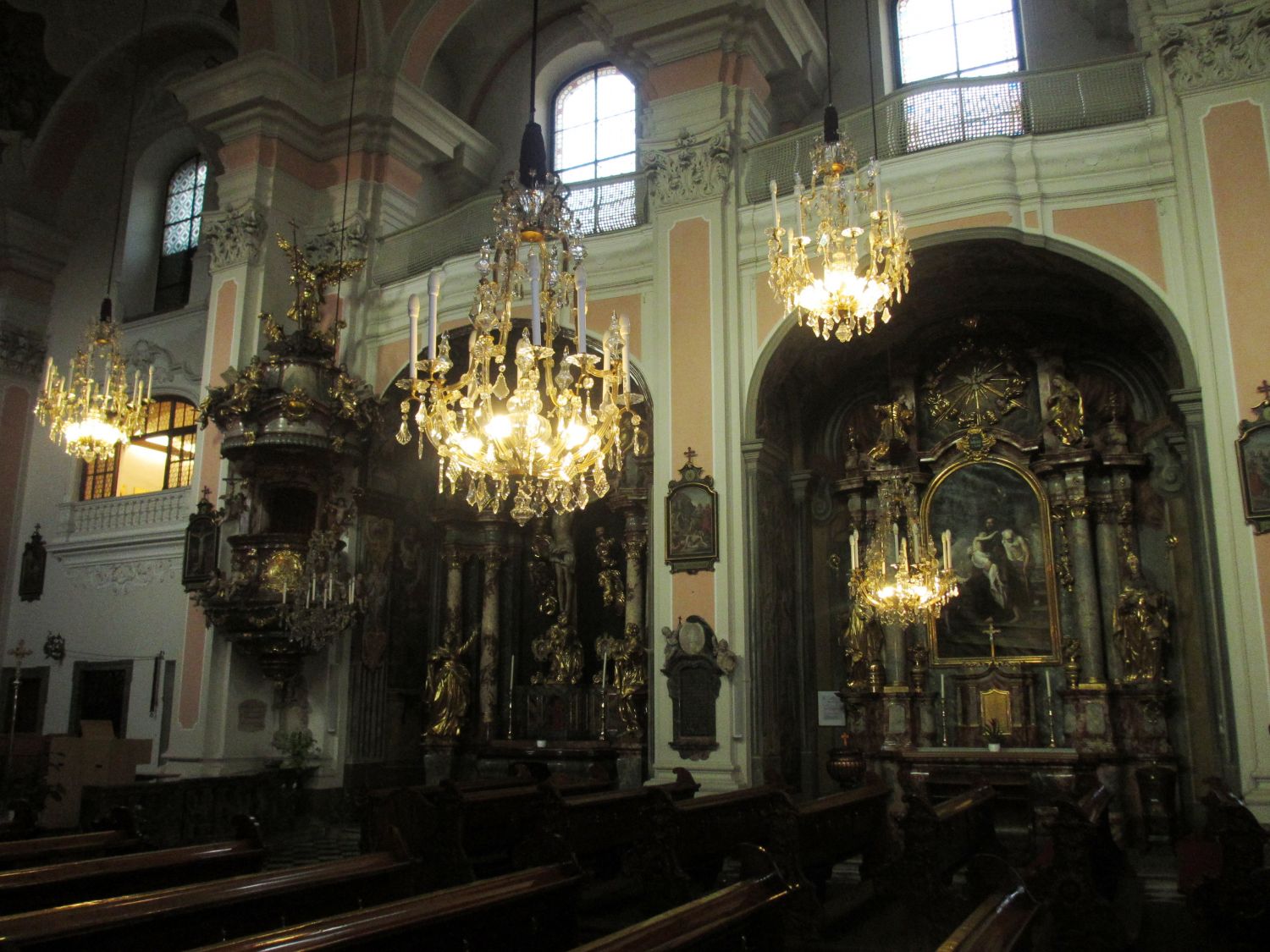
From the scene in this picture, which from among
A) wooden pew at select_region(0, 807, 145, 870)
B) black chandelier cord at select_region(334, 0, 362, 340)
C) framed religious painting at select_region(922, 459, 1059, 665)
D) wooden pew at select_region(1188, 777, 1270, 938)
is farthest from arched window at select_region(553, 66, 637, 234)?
wooden pew at select_region(1188, 777, 1270, 938)

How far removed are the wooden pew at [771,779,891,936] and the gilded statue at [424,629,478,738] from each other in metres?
5.68

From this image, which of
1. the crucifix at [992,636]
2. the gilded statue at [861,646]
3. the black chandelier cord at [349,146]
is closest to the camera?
the crucifix at [992,636]

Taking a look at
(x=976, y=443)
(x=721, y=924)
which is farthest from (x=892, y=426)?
(x=721, y=924)

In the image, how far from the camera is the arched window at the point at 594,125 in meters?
14.4

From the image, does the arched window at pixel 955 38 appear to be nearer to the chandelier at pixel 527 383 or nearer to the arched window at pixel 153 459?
the chandelier at pixel 527 383

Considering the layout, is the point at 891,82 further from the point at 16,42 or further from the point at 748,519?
the point at 16,42

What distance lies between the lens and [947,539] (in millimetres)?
10375

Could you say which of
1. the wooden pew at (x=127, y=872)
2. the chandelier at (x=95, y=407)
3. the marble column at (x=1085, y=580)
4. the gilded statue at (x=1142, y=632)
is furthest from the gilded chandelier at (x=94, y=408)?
the gilded statue at (x=1142, y=632)

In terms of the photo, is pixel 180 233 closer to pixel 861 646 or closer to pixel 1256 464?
pixel 861 646

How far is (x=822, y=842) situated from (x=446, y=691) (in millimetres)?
6662

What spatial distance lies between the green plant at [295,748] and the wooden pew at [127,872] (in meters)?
6.71

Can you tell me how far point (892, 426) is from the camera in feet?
39.3

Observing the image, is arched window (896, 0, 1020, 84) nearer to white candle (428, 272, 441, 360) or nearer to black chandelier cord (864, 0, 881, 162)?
black chandelier cord (864, 0, 881, 162)

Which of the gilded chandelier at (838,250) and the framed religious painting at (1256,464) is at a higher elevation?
the gilded chandelier at (838,250)
